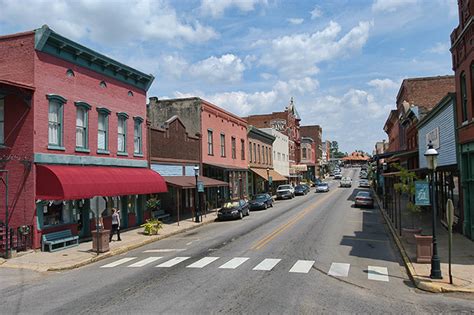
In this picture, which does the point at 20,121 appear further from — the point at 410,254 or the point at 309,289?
the point at 410,254

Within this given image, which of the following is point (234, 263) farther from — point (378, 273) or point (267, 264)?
point (378, 273)

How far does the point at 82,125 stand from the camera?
73.3 feet

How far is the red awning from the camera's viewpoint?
1841 cm

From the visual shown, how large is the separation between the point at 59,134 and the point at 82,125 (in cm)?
196

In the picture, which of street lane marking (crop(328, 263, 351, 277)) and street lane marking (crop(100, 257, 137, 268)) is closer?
street lane marking (crop(328, 263, 351, 277))

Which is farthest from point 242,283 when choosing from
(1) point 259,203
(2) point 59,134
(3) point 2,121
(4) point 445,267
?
(1) point 259,203

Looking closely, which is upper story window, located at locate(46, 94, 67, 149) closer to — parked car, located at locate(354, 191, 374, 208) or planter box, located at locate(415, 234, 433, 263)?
planter box, located at locate(415, 234, 433, 263)

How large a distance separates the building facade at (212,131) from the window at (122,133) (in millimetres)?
11150

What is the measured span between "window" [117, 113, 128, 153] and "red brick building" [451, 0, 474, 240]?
18.0m

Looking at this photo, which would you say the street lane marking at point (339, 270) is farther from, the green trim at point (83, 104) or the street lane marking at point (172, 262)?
the green trim at point (83, 104)

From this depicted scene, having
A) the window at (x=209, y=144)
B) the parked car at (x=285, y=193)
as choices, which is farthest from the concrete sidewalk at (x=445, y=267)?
the parked car at (x=285, y=193)

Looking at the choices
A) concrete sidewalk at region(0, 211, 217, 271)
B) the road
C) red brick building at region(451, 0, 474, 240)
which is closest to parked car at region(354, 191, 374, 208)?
the road

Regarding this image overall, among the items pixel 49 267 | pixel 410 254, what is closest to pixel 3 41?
pixel 49 267

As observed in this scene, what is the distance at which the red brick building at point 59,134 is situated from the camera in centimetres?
1862
